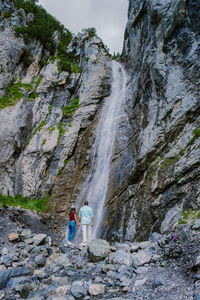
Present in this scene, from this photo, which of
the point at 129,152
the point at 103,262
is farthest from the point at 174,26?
the point at 103,262

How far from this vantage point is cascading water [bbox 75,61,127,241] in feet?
42.5

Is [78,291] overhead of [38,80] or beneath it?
beneath

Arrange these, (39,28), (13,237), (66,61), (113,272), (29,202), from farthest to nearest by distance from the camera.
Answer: (39,28) → (66,61) → (29,202) → (13,237) → (113,272)

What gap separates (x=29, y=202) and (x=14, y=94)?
1007cm

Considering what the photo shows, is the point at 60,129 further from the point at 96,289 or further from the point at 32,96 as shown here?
the point at 96,289

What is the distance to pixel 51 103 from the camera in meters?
21.3

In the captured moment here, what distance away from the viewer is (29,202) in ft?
49.4

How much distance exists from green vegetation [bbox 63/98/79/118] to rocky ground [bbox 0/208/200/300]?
49.7 feet

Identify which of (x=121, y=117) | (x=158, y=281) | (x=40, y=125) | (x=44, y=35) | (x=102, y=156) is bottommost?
(x=158, y=281)

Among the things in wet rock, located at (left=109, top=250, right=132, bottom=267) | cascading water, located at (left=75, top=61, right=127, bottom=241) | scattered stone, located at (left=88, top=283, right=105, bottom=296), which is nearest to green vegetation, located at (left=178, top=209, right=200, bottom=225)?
wet rock, located at (left=109, top=250, right=132, bottom=267)

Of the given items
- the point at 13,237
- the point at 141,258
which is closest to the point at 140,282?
the point at 141,258

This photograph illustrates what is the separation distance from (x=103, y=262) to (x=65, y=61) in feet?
75.5

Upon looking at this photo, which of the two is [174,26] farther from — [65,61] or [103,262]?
[65,61]

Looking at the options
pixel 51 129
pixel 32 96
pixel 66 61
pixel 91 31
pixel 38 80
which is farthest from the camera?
pixel 91 31
